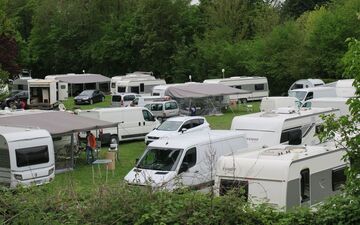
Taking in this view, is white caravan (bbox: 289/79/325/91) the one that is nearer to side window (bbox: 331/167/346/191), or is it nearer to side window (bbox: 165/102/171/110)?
side window (bbox: 165/102/171/110)

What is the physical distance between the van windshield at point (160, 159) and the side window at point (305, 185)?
15.0 feet

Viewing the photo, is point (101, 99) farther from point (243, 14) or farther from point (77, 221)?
point (77, 221)

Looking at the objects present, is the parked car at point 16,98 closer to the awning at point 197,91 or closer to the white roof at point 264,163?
the awning at point 197,91

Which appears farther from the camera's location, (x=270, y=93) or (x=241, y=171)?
(x=270, y=93)

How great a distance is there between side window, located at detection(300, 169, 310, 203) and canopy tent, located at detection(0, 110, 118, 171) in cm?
1153

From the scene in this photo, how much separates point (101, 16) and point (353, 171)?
211 ft

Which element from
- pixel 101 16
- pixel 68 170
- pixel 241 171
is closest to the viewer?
pixel 241 171

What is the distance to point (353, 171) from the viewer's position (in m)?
8.95

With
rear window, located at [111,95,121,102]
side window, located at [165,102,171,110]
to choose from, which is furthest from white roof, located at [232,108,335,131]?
rear window, located at [111,95,121,102]

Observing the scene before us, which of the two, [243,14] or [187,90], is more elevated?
[243,14]

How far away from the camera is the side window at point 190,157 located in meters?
17.4

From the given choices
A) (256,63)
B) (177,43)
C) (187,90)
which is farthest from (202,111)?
(177,43)

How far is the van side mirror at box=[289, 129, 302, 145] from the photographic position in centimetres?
2131

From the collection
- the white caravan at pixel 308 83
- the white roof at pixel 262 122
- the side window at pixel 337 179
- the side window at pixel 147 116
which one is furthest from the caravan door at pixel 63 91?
the side window at pixel 337 179
